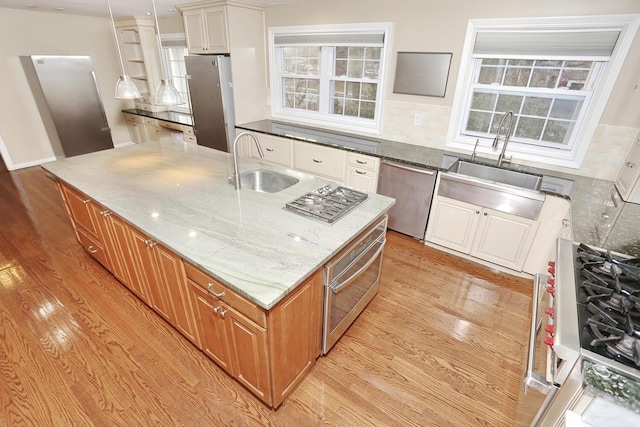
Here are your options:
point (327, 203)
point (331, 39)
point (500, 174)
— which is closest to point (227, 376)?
point (327, 203)

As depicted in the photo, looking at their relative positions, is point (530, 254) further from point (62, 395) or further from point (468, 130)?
point (62, 395)

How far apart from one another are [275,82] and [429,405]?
13.5ft

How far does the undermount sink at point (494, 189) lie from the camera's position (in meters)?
2.35

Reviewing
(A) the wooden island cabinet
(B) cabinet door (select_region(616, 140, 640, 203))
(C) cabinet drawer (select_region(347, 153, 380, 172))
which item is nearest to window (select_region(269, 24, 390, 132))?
(C) cabinet drawer (select_region(347, 153, 380, 172))

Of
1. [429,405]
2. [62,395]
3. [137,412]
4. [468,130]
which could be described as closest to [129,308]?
[62,395]

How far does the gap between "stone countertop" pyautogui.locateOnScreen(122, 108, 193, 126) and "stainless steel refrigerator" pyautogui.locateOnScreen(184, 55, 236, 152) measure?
0.54m

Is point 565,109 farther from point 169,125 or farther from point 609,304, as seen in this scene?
point 169,125

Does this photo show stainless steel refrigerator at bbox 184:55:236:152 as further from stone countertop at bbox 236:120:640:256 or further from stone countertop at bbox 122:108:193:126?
stone countertop at bbox 122:108:193:126

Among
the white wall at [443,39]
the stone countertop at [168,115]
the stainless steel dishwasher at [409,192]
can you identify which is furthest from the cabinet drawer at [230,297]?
the stone countertop at [168,115]

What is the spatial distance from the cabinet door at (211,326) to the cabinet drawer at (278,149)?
8.23 feet

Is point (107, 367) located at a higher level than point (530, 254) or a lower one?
lower

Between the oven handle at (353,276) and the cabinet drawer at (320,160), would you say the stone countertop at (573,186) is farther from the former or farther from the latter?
the oven handle at (353,276)

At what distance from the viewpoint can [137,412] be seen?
5.17ft

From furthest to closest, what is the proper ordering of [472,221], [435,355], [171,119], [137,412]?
[171,119] → [472,221] → [435,355] → [137,412]
